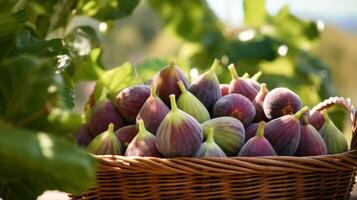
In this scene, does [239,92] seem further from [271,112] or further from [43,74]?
[43,74]

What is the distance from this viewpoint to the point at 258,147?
773mm

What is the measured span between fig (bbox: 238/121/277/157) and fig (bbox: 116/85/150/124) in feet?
0.52

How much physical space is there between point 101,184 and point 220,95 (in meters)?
0.20

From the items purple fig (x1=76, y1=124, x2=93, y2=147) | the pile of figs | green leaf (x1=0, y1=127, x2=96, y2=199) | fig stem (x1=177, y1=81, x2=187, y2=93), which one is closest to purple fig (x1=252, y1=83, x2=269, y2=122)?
the pile of figs

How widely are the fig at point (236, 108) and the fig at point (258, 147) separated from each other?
59mm

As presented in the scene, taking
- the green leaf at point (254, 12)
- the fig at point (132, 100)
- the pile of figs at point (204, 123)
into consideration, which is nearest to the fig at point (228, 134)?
the pile of figs at point (204, 123)

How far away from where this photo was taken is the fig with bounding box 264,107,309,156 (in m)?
0.80

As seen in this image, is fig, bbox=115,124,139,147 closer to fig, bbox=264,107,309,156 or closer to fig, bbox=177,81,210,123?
fig, bbox=177,81,210,123

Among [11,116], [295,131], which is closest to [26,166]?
[11,116]

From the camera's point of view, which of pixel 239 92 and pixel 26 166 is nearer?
pixel 26 166

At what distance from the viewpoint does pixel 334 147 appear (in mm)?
853

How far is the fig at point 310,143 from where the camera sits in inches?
32.0

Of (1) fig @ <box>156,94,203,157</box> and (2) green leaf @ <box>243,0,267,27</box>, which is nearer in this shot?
(1) fig @ <box>156,94,203,157</box>

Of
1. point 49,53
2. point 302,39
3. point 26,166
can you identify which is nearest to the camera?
point 26,166
